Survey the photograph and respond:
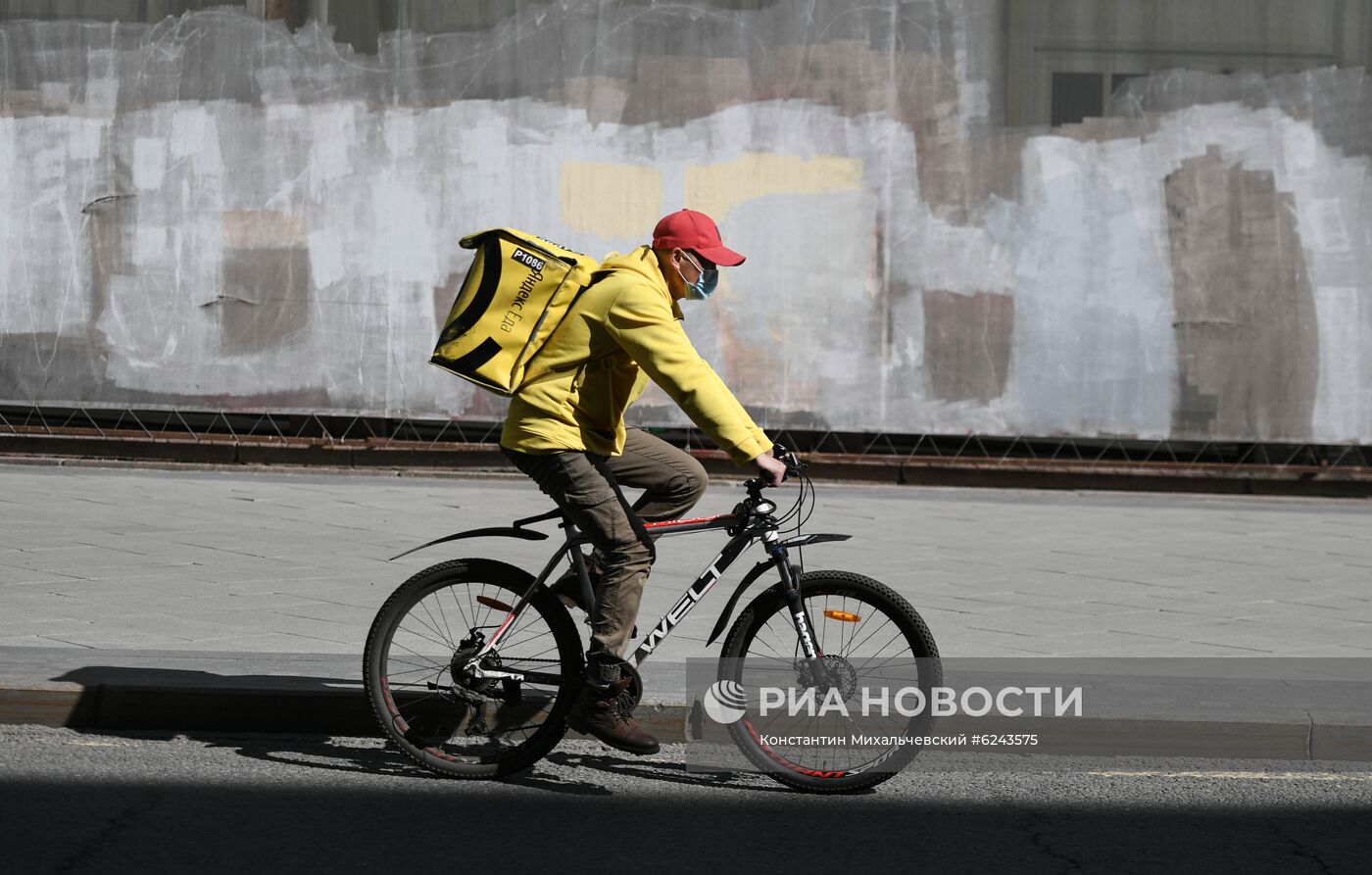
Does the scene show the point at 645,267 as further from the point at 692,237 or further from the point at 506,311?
the point at 506,311

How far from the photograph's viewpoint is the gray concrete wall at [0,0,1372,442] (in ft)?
41.3

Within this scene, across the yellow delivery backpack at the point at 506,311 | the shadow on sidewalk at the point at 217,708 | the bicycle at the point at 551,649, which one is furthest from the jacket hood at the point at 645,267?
the shadow on sidewalk at the point at 217,708

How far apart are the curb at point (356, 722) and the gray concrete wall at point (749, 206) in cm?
702

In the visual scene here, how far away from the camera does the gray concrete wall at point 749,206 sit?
12.6 metres

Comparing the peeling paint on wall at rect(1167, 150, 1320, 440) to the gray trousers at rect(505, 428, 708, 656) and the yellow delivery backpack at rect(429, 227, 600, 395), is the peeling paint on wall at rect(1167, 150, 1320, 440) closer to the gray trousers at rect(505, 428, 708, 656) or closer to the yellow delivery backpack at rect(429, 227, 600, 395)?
the gray trousers at rect(505, 428, 708, 656)

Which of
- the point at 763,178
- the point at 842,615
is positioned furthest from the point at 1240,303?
the point at 842,615

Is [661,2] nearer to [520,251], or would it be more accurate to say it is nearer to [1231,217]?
[1231,217]

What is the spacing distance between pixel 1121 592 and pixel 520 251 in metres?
4.67

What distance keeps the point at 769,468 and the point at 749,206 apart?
7969 millimetres

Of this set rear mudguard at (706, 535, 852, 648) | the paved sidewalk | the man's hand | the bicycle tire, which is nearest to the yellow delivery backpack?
the man's hand

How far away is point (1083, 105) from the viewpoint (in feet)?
41.2

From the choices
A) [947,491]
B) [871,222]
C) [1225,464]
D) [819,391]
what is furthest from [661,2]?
[1225,464]

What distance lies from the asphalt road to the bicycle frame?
459 millimetres

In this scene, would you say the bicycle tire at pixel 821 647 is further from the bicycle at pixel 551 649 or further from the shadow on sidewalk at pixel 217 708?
the shadow on sidewalk at pixel 217 708
